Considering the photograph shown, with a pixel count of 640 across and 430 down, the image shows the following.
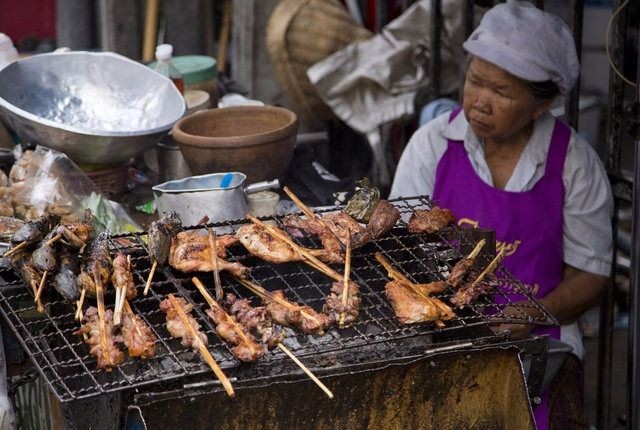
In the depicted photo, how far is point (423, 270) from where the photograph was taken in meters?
3.58

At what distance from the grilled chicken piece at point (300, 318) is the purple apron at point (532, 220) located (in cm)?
152

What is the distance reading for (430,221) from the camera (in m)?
3.62

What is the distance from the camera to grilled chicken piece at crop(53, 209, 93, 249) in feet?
11.1

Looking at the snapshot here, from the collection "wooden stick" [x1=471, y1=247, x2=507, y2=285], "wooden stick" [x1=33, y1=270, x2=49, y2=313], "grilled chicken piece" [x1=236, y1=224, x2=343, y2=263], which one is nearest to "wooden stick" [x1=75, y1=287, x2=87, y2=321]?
"wooden stick" [x1=33, y1=270, x2=49, y2=313]

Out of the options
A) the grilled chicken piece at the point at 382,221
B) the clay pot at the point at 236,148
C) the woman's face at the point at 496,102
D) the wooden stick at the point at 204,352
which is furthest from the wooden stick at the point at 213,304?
the woman's face at the point at 496,102

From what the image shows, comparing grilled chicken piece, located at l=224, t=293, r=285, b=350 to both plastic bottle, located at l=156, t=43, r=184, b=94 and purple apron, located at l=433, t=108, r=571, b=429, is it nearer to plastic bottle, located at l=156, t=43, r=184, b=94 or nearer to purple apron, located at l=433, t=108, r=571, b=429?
purple apron, located at l=433, t=108, r=571, b=429

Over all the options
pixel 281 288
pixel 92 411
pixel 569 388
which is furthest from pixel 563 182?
pixel 92 411

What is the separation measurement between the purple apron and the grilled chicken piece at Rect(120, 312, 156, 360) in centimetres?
191

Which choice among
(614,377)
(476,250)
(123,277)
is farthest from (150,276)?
(614,377)

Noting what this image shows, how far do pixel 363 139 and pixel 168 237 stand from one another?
167 inches

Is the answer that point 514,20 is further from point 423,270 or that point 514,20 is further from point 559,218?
point 423,270

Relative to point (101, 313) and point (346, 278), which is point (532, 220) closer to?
point (346, 278)

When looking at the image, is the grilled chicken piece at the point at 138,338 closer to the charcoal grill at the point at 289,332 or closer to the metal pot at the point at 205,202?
the charcoal grill at the point at 289,332

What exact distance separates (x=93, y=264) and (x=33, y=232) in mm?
338
